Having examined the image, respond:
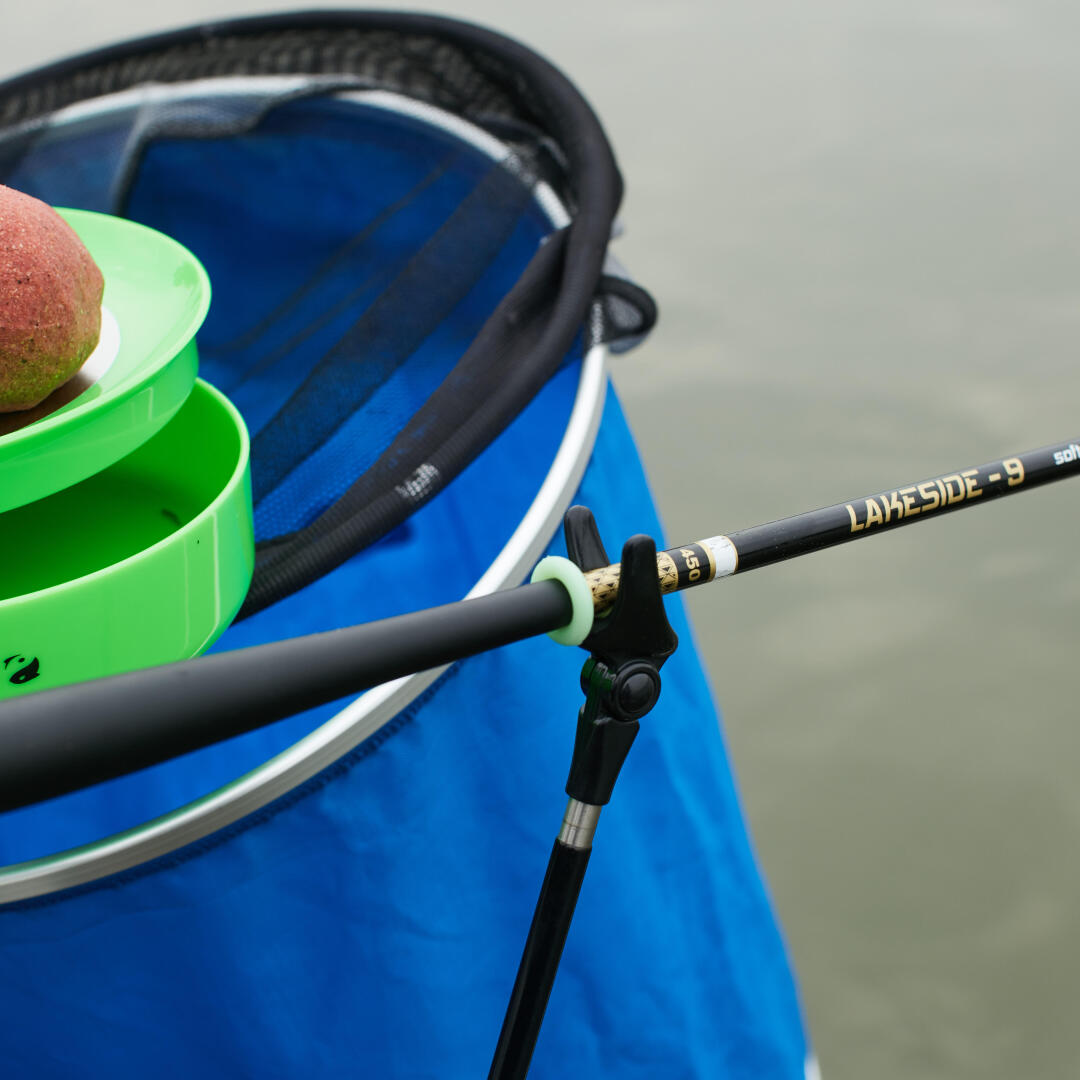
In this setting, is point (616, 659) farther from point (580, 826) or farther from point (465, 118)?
point (465, 118)

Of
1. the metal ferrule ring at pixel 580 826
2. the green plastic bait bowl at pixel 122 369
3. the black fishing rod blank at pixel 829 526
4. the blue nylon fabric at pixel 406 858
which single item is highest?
the green plastic bait bowl at pixel 122 369

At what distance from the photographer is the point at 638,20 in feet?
8.25

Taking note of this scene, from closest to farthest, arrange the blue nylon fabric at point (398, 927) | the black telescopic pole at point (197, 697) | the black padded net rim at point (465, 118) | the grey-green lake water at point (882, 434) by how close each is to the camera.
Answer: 1. the black telescopic pole at point (197, 697)
2. the blue nylon fabric at point (398, 927)
3. the black padded net rim at point (465, 118)
4. the grey-green lake water at point (882, 434)

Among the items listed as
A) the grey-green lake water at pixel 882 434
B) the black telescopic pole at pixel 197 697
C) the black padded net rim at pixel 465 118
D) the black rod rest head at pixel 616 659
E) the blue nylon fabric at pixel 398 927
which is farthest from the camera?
the grey-green lake water at pixel 882 434

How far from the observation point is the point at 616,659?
418 mm

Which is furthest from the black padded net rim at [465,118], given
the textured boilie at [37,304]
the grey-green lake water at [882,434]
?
the grey-green lake water at [882,434]

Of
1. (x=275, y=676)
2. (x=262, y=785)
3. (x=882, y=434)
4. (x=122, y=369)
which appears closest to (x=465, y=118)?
(x=122, y=369)

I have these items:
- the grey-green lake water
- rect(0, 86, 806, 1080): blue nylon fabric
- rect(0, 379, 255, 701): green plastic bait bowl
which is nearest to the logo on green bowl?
rect(0, 379, 255, 701): green plastic bait bowl

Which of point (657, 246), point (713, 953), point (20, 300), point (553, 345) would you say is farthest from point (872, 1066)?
point (657, 246)

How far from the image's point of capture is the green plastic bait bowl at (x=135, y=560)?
1.46 ft

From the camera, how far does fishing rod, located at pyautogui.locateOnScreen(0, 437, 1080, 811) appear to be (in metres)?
0.29

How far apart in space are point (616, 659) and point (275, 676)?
5.4 inches

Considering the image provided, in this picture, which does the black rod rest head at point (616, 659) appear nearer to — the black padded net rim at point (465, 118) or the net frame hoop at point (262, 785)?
the net frame hoop at point (262, 785)

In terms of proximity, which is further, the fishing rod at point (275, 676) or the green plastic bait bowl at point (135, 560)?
the green plastic bait bowl at point (135, 560)
